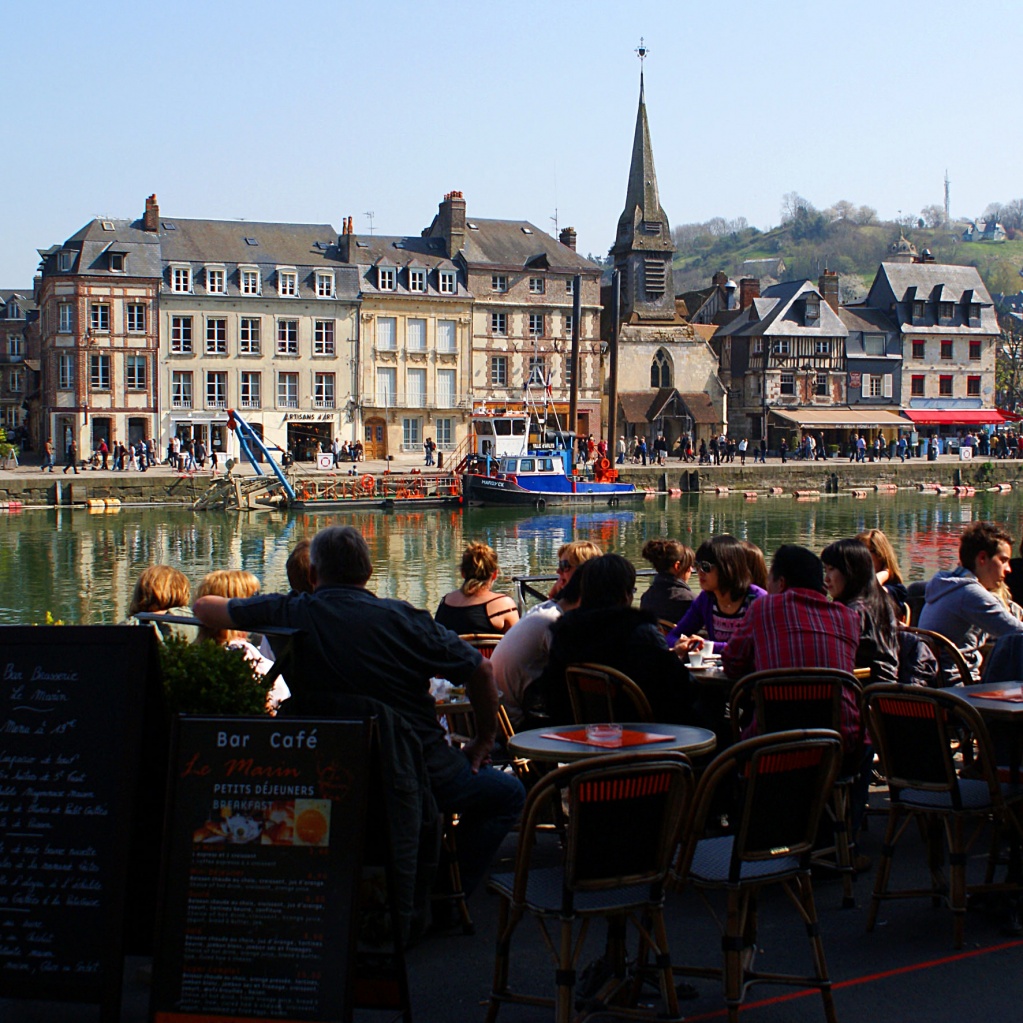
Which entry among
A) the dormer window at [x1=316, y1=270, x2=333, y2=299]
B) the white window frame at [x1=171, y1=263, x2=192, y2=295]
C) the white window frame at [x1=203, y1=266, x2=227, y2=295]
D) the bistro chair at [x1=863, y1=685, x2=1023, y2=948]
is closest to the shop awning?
the dormer window at [x1=316, y1=270, x2=333, y2=299]

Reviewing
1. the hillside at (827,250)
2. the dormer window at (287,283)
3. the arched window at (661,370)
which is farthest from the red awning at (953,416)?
the hillside at (827,250)

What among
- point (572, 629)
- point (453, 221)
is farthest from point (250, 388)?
point (572, 629)

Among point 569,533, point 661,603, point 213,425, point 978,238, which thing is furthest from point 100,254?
point 978,238

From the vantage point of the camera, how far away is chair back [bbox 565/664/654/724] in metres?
4.99

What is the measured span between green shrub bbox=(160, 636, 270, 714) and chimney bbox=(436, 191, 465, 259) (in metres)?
54.6

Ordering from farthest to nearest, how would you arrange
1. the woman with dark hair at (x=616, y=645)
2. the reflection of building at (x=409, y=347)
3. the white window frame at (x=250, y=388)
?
the reflection of building at (x=409, y=347)
the white window frame at (x=250, y=388)
the woman with dark hair at (x=616, y=645)

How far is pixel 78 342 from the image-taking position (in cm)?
5091

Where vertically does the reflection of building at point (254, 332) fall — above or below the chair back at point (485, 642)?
above

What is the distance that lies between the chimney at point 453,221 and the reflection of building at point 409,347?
0.57 metres

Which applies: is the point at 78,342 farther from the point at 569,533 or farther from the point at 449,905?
the point at 449,905

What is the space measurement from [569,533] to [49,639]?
34000 millimetres

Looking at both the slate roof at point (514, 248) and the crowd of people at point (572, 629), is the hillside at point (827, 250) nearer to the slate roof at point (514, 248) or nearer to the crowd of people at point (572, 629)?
the slate roof at point (514, 248)

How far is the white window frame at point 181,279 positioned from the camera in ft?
172

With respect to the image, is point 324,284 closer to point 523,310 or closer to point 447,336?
point 447,336
